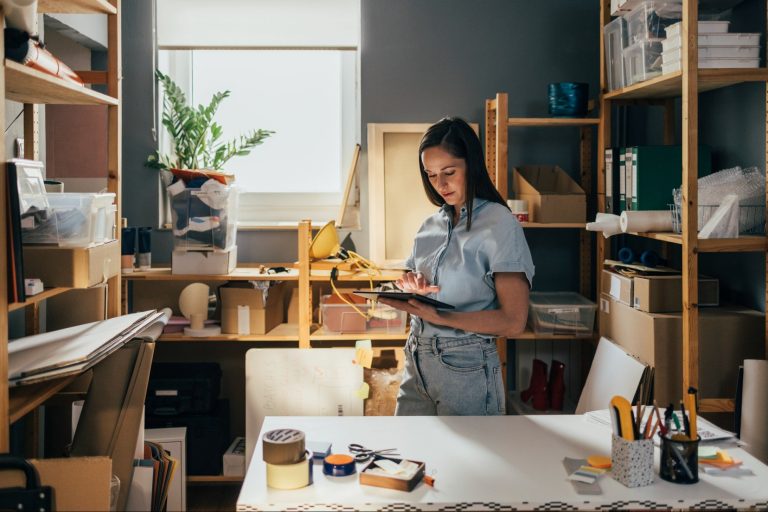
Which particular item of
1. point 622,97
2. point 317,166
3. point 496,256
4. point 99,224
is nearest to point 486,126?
point 622,97

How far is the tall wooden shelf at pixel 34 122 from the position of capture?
173cm

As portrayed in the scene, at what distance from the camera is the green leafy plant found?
3.66m

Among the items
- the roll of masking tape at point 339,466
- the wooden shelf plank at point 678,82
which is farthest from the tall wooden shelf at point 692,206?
the roll of masking tape at point 339,466

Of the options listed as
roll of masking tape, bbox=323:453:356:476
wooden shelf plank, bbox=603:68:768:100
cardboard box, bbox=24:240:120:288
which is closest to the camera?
roll of masking tape, bbox=323:453:356:476

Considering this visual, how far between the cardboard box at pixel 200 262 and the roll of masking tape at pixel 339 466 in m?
1.81

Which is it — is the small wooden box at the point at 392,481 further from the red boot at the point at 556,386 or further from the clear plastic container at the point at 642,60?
the red boot at the point at 556,386

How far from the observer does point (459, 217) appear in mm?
2266

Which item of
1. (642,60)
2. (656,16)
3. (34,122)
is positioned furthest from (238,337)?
(656,16)

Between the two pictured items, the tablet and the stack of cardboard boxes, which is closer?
the tablet

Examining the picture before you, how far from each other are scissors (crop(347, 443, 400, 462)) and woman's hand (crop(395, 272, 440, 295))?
526 mm

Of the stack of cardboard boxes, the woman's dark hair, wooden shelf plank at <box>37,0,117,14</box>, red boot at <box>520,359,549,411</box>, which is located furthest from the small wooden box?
red boot at <box>520,359,549,411</box>

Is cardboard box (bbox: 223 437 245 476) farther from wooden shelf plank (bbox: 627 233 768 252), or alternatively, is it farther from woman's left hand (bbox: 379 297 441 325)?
wooden shelf plank (bbox: 627 233 768 252)

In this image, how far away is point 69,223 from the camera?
81.4 inches

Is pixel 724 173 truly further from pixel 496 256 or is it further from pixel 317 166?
pixel 317 166
